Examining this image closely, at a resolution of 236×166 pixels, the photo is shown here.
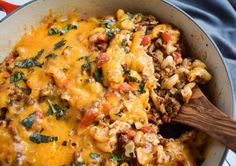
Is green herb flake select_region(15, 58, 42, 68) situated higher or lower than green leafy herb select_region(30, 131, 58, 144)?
higher

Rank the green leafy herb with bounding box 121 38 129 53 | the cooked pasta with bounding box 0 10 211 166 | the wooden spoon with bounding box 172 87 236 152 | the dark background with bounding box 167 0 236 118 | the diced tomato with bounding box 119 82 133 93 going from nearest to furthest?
the wooden spoon with bounding box 172 87 236 152, the cooked pasta with bounding box 0 10 211 166, the diced tomato with bounding box 119 82 133 93, the green leafy herb with bounding box 121 38 129 53, the dark background with bounding box 167 0 236 118

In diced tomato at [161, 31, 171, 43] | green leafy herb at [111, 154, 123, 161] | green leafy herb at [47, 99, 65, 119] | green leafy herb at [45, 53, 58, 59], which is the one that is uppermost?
green leafy herb at [45, 53, 58, 59]

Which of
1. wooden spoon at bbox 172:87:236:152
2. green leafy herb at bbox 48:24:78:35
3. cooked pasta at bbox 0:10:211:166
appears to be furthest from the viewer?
green leafy herb at bbox 48:24:78:35

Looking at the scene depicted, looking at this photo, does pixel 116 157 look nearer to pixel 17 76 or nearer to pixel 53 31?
pixel 17 76

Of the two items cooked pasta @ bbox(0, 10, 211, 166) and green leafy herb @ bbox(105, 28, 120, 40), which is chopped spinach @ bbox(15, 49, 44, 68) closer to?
cooked pasta @ bbox(0, 10, 211, 166)

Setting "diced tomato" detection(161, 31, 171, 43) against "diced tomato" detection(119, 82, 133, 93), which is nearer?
"diced tomato" detection(119, 82, 133, 93)

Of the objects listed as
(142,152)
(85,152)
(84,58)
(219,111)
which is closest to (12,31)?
(84,58)

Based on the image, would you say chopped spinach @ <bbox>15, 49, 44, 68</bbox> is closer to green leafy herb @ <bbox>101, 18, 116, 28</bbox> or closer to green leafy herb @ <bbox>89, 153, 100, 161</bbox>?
green leafy herb @ <bbox>101, 18, 116, 28</bbox>

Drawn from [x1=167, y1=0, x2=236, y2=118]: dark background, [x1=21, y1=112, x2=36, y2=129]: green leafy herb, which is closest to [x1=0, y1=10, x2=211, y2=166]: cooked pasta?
[x1=21, y1=112, x2=36, y2=129]: green leafy herb
